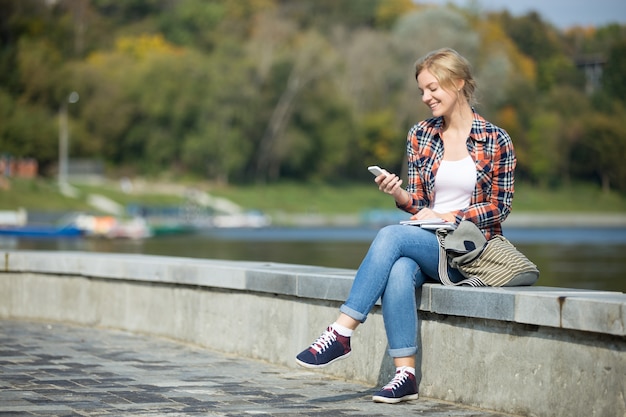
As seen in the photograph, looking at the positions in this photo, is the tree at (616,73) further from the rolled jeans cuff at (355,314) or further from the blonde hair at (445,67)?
the rolled jeans cuff at (355,314)

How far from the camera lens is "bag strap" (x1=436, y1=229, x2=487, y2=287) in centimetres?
564

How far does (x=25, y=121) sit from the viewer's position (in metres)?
62.1

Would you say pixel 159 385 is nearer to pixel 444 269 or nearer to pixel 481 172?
pixel 444 269

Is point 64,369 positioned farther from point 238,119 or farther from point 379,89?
point 379,89

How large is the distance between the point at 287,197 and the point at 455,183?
215 feet

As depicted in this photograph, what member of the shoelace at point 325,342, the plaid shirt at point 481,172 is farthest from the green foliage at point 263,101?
the shoelace at point 325,342

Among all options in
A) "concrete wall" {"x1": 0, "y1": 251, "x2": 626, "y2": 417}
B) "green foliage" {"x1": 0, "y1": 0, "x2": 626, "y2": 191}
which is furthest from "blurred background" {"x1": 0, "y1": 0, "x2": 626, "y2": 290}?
"concrete wall" {"x1": 0, "y1": 251, "x2": 626, "y2": 417}

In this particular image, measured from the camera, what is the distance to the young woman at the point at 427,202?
18.1 ft

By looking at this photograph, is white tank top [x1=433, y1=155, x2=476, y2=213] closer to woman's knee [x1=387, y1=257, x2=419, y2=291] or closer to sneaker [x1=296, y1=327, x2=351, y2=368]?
woman's knee [x1=387, y1=257, x2=419, y2=291]

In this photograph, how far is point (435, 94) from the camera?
5.89 meters

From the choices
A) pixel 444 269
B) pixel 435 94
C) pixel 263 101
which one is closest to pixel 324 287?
pixel 444 269

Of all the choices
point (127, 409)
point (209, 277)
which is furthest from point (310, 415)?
point (209, 277)

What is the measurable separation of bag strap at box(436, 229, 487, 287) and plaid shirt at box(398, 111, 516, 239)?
198mm

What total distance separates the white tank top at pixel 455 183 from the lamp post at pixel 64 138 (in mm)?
54875
